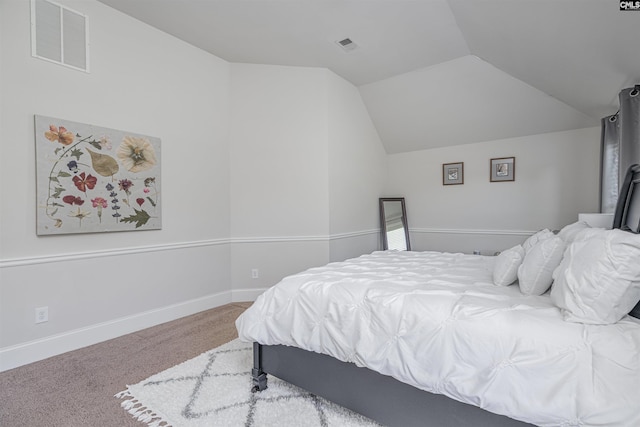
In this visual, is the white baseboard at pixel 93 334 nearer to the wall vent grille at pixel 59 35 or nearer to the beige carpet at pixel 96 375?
the beige carpet at pixel 96 375

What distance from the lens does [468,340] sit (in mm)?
1317

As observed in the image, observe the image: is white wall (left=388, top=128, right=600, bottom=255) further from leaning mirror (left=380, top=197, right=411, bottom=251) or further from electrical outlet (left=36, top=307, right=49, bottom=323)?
electrical outlet (left=36, top=307, right=49, bottom=323)

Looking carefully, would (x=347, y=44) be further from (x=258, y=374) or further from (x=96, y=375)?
(x=96, y=375)

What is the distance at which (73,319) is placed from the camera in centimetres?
265

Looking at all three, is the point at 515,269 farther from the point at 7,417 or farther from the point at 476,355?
the point at 7,417

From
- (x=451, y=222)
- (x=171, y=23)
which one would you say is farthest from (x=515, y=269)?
(x=171, y=23)

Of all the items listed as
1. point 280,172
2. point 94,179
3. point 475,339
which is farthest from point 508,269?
point 94,179

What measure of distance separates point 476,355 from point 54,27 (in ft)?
11.8

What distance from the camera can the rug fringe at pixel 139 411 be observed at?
1708mm

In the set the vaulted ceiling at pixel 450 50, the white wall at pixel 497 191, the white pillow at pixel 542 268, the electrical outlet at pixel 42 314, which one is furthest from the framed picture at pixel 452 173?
the electrical outlet at pixel 42 314

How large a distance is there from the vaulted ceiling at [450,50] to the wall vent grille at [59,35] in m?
0.38

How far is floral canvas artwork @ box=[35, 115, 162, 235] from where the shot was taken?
2498mm

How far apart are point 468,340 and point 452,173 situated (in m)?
3.95

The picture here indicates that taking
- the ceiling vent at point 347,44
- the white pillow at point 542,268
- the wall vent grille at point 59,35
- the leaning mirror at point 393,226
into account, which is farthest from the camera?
the leaning mirror at point 393,226
